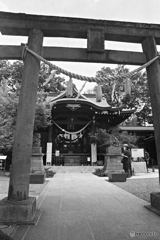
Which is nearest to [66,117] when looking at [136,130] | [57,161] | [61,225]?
[57,161]

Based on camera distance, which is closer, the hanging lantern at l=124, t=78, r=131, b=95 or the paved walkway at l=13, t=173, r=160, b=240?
the paved walkway at l=13, t=173, r=160, b=240

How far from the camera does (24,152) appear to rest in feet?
11.4

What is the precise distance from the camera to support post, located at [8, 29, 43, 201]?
337cm

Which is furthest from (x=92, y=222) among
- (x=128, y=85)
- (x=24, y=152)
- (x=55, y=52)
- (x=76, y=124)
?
(x=76, y=124)

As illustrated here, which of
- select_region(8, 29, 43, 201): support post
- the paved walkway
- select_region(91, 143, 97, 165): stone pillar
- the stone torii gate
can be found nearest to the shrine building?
select_region(91, 143, 97, 165): stone pillar

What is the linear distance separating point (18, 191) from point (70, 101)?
13421 mm

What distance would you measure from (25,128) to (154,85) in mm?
3064

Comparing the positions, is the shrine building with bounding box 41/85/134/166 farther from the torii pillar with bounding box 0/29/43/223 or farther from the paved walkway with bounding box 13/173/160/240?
the paved walkway with bounding box 13/173/160/240

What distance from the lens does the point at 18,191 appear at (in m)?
3.34

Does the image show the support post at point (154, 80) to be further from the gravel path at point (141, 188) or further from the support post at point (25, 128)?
the support post at point (25, 128)

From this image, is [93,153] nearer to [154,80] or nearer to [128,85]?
[128,85]

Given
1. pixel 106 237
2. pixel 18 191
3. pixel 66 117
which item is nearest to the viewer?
pixel 106 237

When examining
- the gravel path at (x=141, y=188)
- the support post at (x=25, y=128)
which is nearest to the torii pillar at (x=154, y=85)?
the gravel path at (x=141, y=188)

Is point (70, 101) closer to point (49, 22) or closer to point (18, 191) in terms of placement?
point (49, 22)
